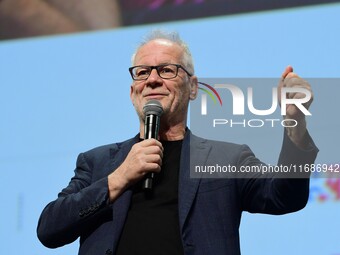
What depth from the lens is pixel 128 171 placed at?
151 cm

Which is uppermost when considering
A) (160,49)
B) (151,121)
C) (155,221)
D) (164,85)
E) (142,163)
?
(160,49)

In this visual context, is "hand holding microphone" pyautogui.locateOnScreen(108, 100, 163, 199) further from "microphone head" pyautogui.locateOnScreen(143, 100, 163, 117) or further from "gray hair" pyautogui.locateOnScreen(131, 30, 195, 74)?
"gray hair" pyautogui.locateOnScreen(131, 30, 195, 74)

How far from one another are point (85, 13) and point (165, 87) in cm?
162

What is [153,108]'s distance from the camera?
5.40 feet

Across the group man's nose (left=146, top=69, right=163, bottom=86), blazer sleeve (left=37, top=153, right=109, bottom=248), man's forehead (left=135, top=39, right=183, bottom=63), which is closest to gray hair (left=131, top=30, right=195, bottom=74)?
man's forehead (left=135, top=39, right=183, bottom=63)

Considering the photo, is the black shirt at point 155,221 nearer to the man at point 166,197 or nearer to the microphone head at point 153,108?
the man at point 166,197

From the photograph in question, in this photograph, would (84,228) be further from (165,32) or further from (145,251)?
(165,32)

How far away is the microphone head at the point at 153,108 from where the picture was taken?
5.37ft

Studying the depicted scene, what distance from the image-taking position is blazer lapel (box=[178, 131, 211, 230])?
155 centimetres

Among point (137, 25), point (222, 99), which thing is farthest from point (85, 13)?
point (222, 99)

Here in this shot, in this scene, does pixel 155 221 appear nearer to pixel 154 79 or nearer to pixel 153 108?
pixel 153 108

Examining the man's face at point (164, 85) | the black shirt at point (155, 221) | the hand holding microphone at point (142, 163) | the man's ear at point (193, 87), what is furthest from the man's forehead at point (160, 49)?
the black shirt at point (155, 221)

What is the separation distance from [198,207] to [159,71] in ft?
1.48

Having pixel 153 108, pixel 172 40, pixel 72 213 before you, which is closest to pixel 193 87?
pixel 172 40
